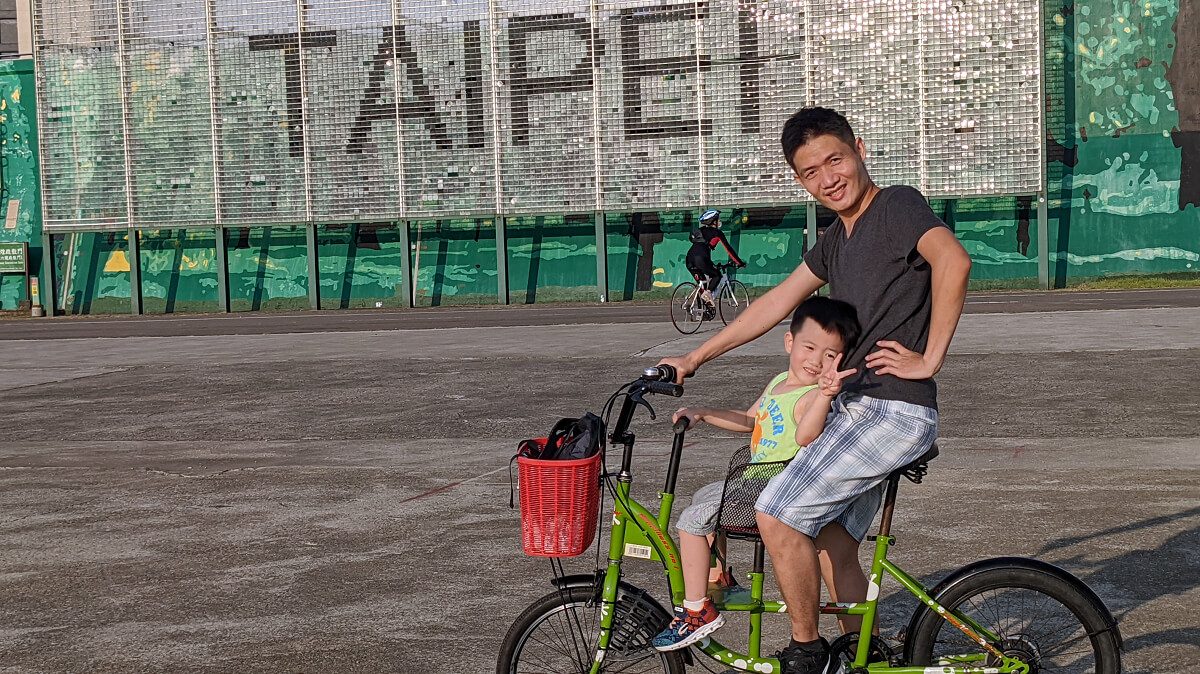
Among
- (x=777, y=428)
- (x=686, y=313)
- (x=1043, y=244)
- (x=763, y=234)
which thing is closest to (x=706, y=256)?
(x=686, y=313)

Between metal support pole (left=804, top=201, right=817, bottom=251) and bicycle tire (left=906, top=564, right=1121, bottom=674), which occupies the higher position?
metal support pole (left=804, top=201, right=817, bottom=251)

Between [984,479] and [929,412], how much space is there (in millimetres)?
4813

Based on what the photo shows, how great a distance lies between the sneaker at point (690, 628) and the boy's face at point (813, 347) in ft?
2.46

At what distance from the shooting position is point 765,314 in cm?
446

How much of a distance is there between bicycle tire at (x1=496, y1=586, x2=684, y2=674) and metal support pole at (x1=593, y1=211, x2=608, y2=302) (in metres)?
29.4

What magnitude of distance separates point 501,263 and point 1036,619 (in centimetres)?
3076

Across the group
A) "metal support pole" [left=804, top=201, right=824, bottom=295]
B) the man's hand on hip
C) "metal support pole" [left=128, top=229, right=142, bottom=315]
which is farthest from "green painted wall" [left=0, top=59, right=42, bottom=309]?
the man's hand on hip

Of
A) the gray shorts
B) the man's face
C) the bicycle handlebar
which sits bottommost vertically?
the gray shorts

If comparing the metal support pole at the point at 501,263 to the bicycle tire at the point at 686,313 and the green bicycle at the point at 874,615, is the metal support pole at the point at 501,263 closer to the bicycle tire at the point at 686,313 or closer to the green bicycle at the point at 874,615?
the bicycle tire at the point at 686,313

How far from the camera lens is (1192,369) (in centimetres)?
1317

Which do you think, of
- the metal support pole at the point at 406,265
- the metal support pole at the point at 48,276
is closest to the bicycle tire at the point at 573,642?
the metal support pole at the point at 406,265

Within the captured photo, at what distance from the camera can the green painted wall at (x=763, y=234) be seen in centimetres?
3139

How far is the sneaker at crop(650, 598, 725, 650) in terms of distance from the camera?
3938 mm

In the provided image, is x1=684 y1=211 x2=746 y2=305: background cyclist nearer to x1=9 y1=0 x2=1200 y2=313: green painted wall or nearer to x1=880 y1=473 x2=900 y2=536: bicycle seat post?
x1=9 y1=0 x2=1200 y2=313: green painted wall
